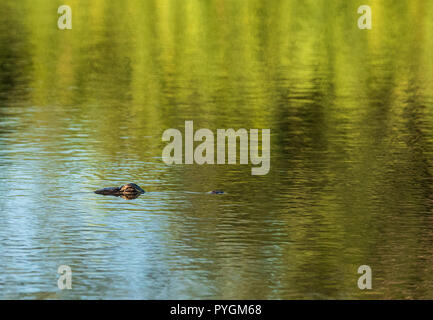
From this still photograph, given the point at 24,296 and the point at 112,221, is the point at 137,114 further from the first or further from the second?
the point at 24,296

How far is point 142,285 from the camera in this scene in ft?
92.5

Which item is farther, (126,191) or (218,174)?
(218,174)

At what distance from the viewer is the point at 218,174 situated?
41.9 metres

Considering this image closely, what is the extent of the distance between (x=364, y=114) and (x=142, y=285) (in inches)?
1223

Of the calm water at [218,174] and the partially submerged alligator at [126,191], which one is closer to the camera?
the calm water at [218,174]

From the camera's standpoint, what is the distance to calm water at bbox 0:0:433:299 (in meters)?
29.3

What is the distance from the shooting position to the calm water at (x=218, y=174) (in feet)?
96.0

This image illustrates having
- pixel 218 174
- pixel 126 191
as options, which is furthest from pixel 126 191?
pixel 218 174

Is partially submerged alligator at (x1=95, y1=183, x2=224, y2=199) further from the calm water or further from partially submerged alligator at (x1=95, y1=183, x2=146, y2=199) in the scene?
the calm water

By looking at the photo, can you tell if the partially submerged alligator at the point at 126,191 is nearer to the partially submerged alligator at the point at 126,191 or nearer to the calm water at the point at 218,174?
the partially submerged alligator at the point at 126,191

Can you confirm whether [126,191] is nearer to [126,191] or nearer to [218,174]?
[126,191]

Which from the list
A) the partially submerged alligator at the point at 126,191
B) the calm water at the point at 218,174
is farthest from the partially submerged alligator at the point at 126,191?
the calm water at the point at 218,174

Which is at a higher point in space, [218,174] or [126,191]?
[218,174]

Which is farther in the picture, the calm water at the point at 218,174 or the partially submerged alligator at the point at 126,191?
the partially submerged alligator at the point at 126,191
